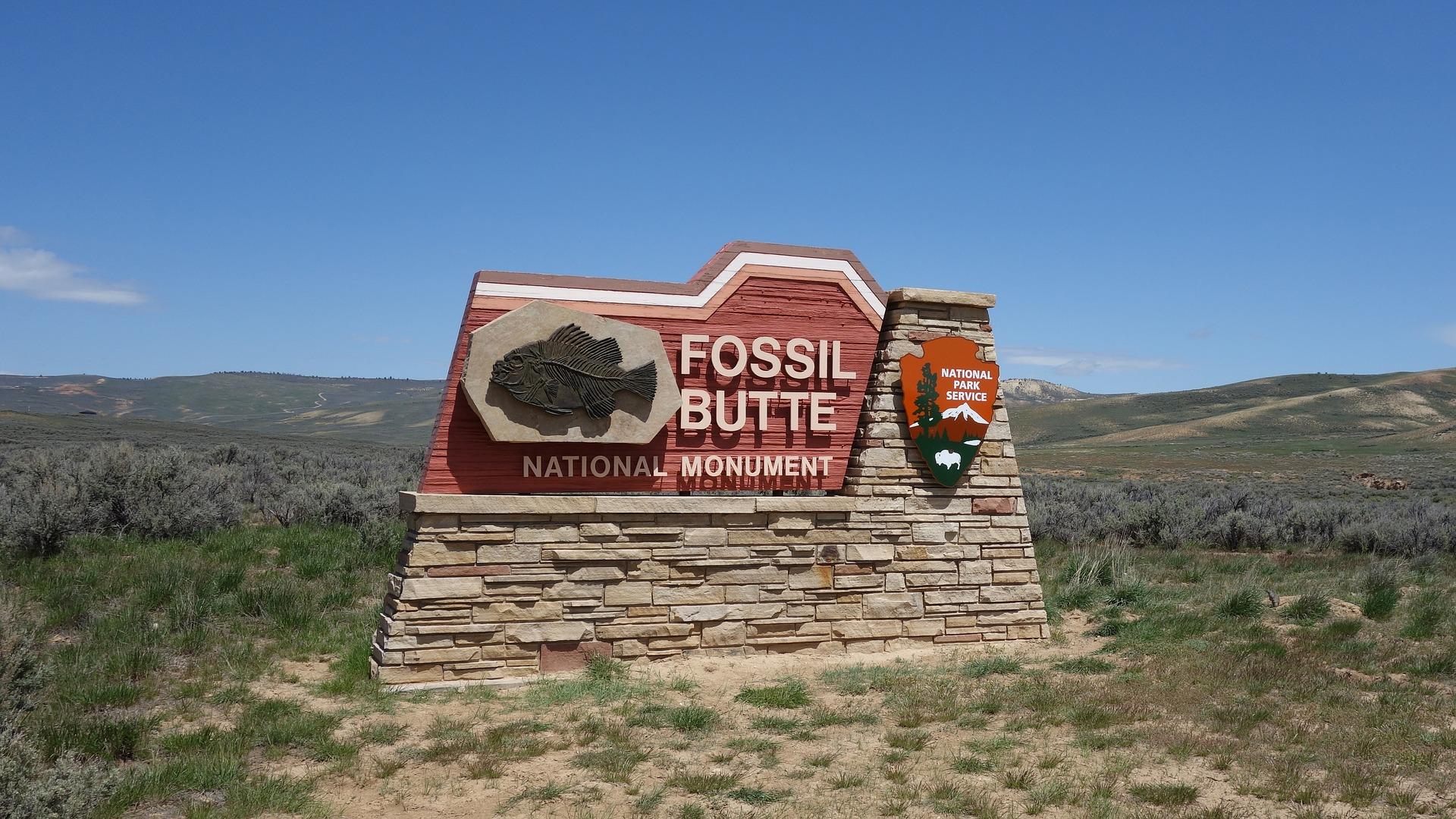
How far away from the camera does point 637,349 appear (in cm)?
931

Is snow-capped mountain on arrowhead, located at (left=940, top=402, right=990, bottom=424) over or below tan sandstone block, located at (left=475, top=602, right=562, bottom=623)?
over

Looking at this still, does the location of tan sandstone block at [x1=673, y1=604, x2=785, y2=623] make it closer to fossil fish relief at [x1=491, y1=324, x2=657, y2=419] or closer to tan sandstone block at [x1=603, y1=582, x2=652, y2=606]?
tan sandstone block at [x1=603, y1=582, x2=652, y2=606]

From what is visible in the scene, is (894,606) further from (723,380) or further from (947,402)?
(723,380)

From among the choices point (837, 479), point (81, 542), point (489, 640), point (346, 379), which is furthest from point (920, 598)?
point (346, 379)

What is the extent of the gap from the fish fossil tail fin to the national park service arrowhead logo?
2746 mm

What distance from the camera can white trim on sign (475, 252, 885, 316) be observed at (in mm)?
9133

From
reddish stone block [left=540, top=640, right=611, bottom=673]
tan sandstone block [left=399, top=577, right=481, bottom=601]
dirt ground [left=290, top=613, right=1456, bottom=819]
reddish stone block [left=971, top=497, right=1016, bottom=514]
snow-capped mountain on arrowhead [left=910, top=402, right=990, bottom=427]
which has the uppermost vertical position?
snow-capped mountain on arrowhead [left=910, top=402, right=990, bottom=427]

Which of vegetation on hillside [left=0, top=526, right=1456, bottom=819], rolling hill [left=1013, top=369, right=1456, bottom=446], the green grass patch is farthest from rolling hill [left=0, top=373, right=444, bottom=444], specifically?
the green grass patch

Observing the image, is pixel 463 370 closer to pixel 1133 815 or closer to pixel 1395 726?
pixel 1133 815

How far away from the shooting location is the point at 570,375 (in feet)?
29.6

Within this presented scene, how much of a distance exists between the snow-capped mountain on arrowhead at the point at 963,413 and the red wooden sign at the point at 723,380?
38.4 inches

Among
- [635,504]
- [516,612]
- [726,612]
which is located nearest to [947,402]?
[726,612]

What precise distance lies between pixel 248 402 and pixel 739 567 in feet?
523

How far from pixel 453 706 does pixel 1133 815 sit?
5186 mm
